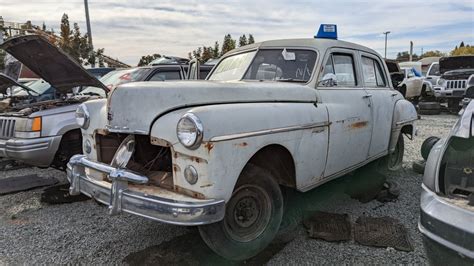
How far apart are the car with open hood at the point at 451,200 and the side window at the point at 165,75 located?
5066 mm

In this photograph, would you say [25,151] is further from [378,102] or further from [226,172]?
[378,102]

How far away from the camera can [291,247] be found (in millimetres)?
3361

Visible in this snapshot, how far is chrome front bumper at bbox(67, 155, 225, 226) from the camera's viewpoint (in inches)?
96.1

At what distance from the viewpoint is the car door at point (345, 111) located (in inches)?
144

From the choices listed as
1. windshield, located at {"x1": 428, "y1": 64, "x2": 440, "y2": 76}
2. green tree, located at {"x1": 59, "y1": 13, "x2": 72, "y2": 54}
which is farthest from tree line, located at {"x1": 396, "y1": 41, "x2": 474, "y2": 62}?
green tree, located at {"x1": 59, "y1": 13, "x2": 72, "y2": 54}

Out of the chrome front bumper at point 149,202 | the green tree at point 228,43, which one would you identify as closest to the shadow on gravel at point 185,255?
the chrome front bumper at point 149,202

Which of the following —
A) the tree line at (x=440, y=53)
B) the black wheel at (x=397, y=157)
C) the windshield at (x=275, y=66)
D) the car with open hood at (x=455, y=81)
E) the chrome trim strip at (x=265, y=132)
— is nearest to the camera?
the chrome trim strip at (x=265, y=132)

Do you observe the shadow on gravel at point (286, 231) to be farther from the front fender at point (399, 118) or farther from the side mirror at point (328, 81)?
the side mirror at point (328, 81)

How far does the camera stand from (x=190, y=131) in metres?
2.50

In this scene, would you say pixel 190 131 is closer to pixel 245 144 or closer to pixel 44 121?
pixel 245 144

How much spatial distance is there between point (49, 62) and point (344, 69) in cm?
403

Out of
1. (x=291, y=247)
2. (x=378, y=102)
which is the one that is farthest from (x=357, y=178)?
(x=291, y=247)

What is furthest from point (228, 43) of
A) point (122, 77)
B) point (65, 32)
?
point (122, 77)

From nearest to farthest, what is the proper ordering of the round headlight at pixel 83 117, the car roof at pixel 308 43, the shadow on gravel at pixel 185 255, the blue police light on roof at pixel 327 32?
the shadow on gravel at pixel 185 255
the round headlight at pixel 83 117
the car roof at pixel 308 43
the blue police light on roof at pixel 327 32
